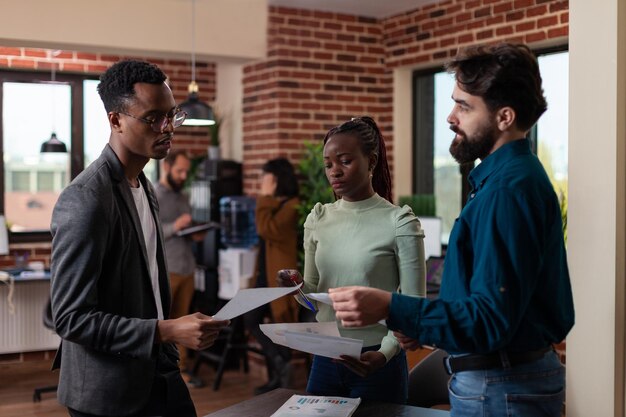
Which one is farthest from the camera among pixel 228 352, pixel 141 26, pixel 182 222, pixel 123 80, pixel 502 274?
pixel 228 352

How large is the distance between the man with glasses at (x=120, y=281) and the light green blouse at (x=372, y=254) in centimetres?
52

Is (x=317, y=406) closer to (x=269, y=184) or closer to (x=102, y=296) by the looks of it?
(x=102, y=296)

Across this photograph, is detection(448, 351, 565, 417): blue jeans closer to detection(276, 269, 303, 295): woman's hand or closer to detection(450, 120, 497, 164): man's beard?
detection(450, 120, 497, 164): man's beard

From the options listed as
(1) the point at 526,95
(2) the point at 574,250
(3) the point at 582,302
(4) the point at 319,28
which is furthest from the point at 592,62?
(4) the point at 319,28

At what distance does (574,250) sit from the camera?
10.2 ft

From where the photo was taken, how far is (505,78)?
5.67 feet

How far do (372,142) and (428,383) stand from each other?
104cm

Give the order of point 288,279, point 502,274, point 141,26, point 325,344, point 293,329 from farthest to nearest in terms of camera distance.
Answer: point 141,26 < point 288,279 < point 293,329 < point 325,344 < point 502,274

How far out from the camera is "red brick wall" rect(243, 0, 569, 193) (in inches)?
243

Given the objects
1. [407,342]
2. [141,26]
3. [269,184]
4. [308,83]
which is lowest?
[407,342]

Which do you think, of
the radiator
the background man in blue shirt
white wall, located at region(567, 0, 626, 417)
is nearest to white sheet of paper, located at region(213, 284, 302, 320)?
the background man in blue shirt

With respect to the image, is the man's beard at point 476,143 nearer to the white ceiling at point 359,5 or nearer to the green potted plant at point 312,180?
the green potted plant at point 312,180

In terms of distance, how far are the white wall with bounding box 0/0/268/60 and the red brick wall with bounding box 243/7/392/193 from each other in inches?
8.9

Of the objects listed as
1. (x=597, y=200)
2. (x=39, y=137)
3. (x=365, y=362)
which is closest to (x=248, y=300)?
(x=365, y=362)
